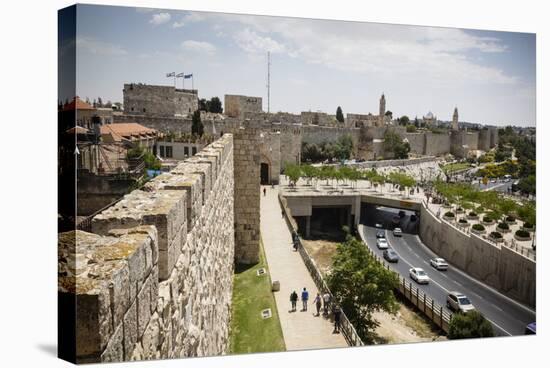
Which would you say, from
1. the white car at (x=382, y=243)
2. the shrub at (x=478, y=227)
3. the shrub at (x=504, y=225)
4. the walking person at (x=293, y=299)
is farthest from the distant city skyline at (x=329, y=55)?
the white car at (x=382, y=243)

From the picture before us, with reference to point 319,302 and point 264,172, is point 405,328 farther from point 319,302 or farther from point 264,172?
point 264,172

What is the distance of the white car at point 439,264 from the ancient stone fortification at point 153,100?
13.9m

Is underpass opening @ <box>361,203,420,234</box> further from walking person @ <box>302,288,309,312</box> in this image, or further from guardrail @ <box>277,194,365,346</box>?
walking person @ <box>302,288,309,312</box>

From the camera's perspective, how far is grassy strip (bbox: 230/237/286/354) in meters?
4.81

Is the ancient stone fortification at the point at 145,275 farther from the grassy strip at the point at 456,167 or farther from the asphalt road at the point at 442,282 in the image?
the grassy strip at the point at 456,167

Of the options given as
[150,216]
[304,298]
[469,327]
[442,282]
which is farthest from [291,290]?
[442,282]

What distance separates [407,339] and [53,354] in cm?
784

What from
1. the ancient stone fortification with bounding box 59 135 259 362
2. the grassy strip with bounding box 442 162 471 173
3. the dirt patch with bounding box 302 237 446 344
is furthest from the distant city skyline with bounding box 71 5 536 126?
the grassy strip with bounding box 442 162 471 173

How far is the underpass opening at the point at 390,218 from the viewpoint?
18.0 m

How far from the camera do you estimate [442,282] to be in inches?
470

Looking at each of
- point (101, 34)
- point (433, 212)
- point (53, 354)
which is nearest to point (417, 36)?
point (101, 34)

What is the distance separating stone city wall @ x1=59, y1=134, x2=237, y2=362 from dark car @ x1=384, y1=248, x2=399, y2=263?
11.2 m

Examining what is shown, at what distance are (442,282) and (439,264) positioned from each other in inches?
57.3

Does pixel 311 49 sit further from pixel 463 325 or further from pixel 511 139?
pixel 511 139
